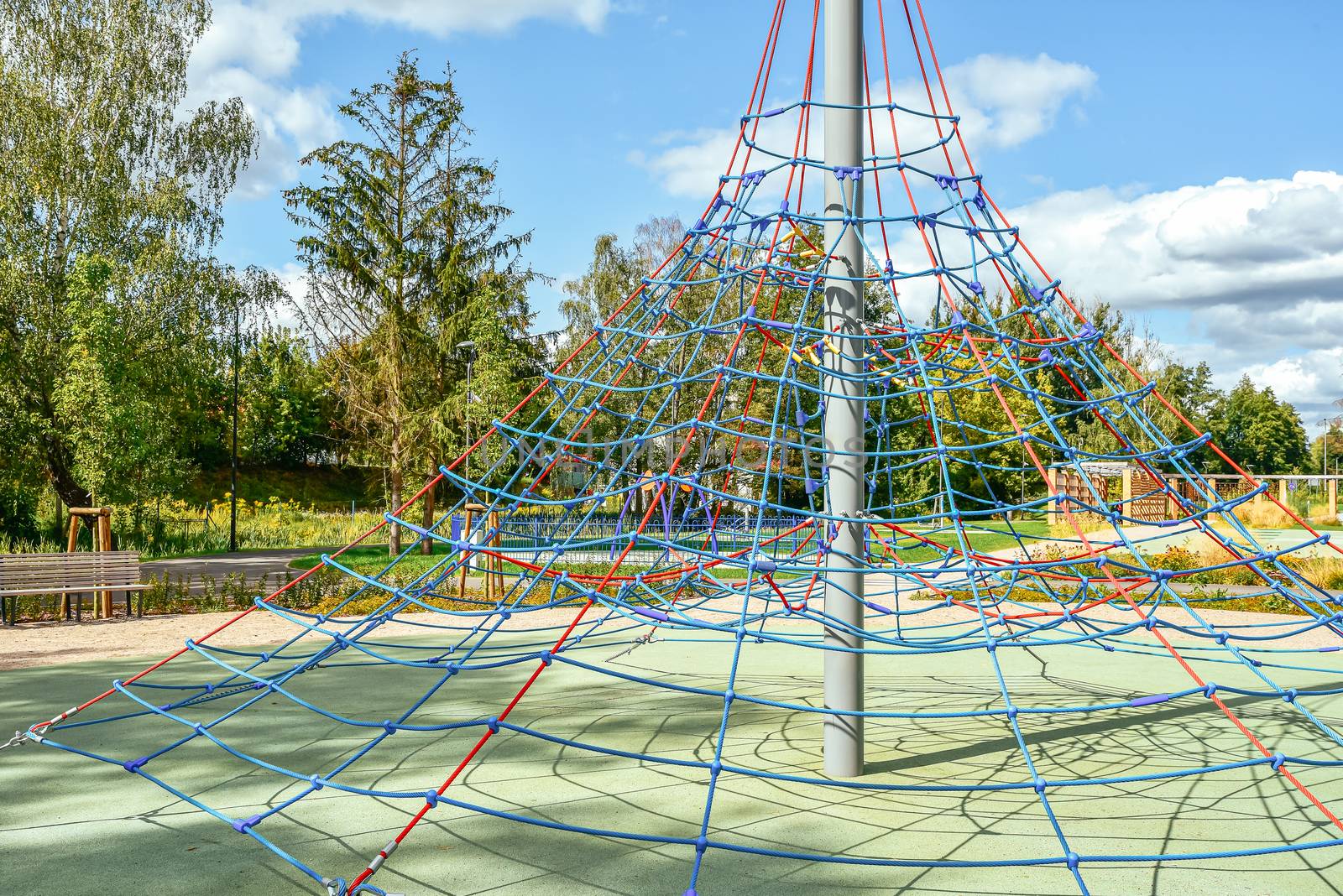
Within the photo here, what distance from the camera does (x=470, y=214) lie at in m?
20.3

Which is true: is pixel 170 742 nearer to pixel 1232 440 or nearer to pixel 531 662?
pixel 531 662

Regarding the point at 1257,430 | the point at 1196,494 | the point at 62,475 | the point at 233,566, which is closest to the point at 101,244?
the point at 62,475

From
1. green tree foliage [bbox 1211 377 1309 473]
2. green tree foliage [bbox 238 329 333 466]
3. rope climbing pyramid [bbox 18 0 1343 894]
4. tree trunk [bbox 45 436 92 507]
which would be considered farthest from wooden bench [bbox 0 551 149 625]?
green tree foliage [bbox 1211 377 1309 473]

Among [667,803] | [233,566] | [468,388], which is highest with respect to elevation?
[468,388]

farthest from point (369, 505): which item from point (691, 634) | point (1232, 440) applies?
point (1232, 440)

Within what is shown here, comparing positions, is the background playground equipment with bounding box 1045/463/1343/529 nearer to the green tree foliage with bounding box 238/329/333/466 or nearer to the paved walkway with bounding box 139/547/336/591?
the paved walkway with bounding box 139/547/336/591

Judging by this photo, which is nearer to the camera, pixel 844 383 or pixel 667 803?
Answer: pixel 667 803

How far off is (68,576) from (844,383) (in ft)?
29.1

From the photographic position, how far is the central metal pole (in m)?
4.36

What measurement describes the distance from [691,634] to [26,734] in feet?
18.5

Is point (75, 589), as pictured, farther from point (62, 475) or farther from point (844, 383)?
point (844, 383)

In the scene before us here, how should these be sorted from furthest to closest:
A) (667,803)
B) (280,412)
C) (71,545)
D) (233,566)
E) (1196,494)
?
(280,412) < (1196,494) < (233,566) < (71,545) < (667,803)

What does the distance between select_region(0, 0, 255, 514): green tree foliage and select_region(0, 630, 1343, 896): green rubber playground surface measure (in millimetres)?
9169

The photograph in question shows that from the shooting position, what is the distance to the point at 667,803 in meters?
4.11
